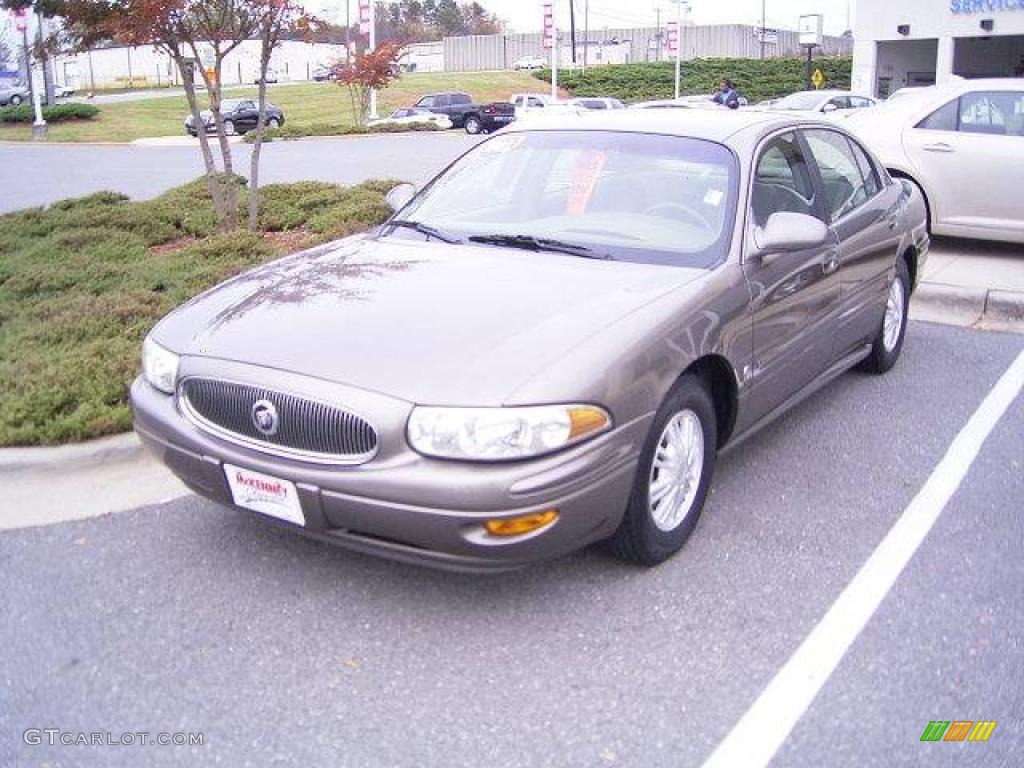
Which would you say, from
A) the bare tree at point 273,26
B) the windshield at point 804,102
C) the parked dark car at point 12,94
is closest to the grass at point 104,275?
the bare tree at point 273,26

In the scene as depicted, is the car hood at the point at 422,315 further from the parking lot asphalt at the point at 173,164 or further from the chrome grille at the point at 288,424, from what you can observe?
the parking lot asphalt at the point at 173,164

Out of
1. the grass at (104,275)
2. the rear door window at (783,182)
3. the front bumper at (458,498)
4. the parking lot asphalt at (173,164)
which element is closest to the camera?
the front bumper at (458,498)

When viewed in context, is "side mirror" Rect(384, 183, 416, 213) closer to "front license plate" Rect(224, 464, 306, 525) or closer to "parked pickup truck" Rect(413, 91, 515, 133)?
"front license plate" Rect(224, 464, 306, 525)

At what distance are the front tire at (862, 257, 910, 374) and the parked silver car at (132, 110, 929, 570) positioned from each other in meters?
0.66

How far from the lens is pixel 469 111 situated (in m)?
40.5

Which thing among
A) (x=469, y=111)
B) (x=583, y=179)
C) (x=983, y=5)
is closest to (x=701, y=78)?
(x=469, y=111)

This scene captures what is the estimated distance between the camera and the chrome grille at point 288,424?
3047mm

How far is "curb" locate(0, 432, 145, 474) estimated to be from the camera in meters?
4.46

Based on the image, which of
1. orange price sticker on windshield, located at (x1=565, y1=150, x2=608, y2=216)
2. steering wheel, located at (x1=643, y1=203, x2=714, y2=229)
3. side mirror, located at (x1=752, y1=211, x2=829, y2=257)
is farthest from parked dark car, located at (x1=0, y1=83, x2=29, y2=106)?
side mirror, located at (x1=752, y1=211, x2=829, y2=257)

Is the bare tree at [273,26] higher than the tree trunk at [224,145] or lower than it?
higher

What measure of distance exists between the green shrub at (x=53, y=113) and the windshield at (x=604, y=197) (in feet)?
130

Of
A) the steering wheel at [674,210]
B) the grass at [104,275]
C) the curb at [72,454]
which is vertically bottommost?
the curb at [72,454]

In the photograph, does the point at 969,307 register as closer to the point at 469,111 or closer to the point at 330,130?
the point at 330,130

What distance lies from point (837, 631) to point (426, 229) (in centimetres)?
234
